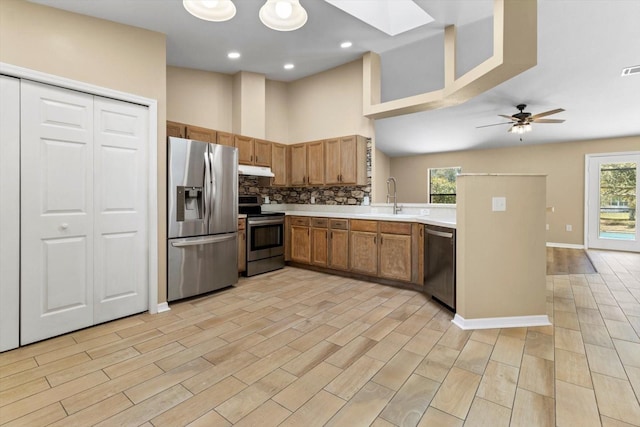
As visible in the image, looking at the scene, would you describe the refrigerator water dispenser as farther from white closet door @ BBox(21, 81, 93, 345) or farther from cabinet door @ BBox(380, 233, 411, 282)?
cabinet door @ BBox(380, 233, 411, 282)

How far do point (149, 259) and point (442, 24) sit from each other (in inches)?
170

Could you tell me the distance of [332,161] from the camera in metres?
4.93

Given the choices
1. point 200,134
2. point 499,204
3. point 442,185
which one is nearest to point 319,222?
point 200,134

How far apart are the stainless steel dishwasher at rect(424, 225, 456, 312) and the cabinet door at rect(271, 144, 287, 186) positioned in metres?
2.74

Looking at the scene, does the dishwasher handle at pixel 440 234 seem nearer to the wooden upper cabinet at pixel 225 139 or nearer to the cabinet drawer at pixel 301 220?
the cabinet drawer at pixel 301 220

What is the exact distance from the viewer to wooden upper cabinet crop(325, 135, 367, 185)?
4.68 m

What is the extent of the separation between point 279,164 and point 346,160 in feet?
4.10

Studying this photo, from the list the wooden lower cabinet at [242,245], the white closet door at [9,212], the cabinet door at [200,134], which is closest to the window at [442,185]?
the wooden lower cabinet at [242,245]

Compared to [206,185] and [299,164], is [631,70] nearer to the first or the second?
[299,164]

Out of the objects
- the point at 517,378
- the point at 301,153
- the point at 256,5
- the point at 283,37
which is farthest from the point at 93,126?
the point at 517,378

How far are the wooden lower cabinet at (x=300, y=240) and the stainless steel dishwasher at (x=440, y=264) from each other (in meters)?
1.88

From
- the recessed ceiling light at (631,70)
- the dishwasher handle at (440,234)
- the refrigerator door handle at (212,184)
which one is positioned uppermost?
the recessed ceiling light at (631,70)

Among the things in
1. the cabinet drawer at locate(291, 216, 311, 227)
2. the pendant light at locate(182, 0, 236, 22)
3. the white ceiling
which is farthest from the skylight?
the cabinet drawer at locate(291, 216, 311, 227)

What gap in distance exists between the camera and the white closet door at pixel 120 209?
8.95 ft
